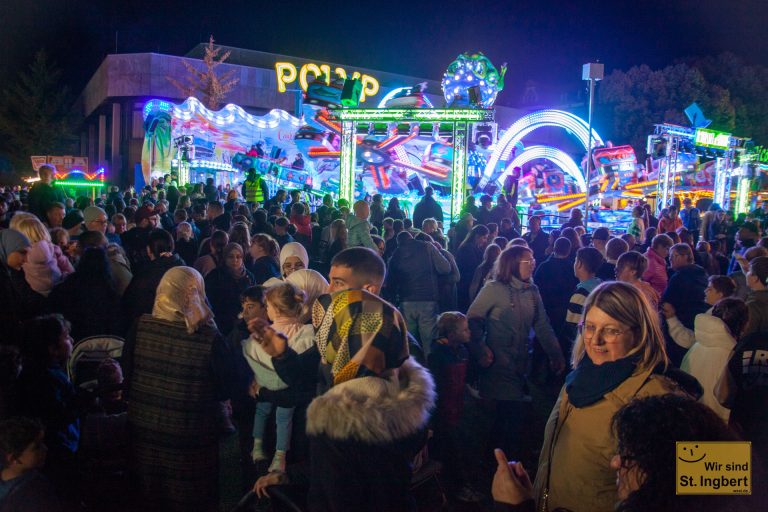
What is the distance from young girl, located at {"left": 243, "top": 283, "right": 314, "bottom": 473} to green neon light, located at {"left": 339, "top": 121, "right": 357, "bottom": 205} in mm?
11717

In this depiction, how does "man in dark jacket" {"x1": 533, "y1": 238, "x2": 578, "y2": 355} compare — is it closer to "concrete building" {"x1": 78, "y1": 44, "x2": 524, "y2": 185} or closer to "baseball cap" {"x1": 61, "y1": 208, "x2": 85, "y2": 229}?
"baseball cap" {"x1": 61, "y1": 208, "x2": 85, "y2": 229}

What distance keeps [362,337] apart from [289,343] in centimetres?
139

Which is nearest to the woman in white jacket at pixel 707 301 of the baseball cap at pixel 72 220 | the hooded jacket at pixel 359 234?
the hooded jacket at pixel 359 234

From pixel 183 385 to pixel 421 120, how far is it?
Result: 40.2 feet

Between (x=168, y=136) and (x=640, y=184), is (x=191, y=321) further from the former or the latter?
(x=640, y=184)

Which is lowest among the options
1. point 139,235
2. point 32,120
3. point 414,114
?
point 139,235

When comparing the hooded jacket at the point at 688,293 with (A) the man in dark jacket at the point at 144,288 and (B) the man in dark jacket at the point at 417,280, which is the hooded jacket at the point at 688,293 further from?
(A) the man in dark jacket at the point at 144,288

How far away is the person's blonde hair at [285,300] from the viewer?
3691 millimetres

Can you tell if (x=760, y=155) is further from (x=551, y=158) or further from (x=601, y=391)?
(x=601, y=391)

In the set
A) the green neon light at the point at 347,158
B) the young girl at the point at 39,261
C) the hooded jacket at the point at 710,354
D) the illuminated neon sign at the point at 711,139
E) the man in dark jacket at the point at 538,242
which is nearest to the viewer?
the hooded jacket at the point at 710,354

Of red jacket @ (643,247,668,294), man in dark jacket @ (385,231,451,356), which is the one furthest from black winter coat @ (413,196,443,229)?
red jacket @ (643,247,668,294)

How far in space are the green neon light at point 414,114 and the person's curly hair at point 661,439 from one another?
1291cm

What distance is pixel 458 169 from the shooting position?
14.5 meters

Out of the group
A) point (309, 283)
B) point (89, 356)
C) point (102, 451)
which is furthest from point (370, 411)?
point (89, 356)
